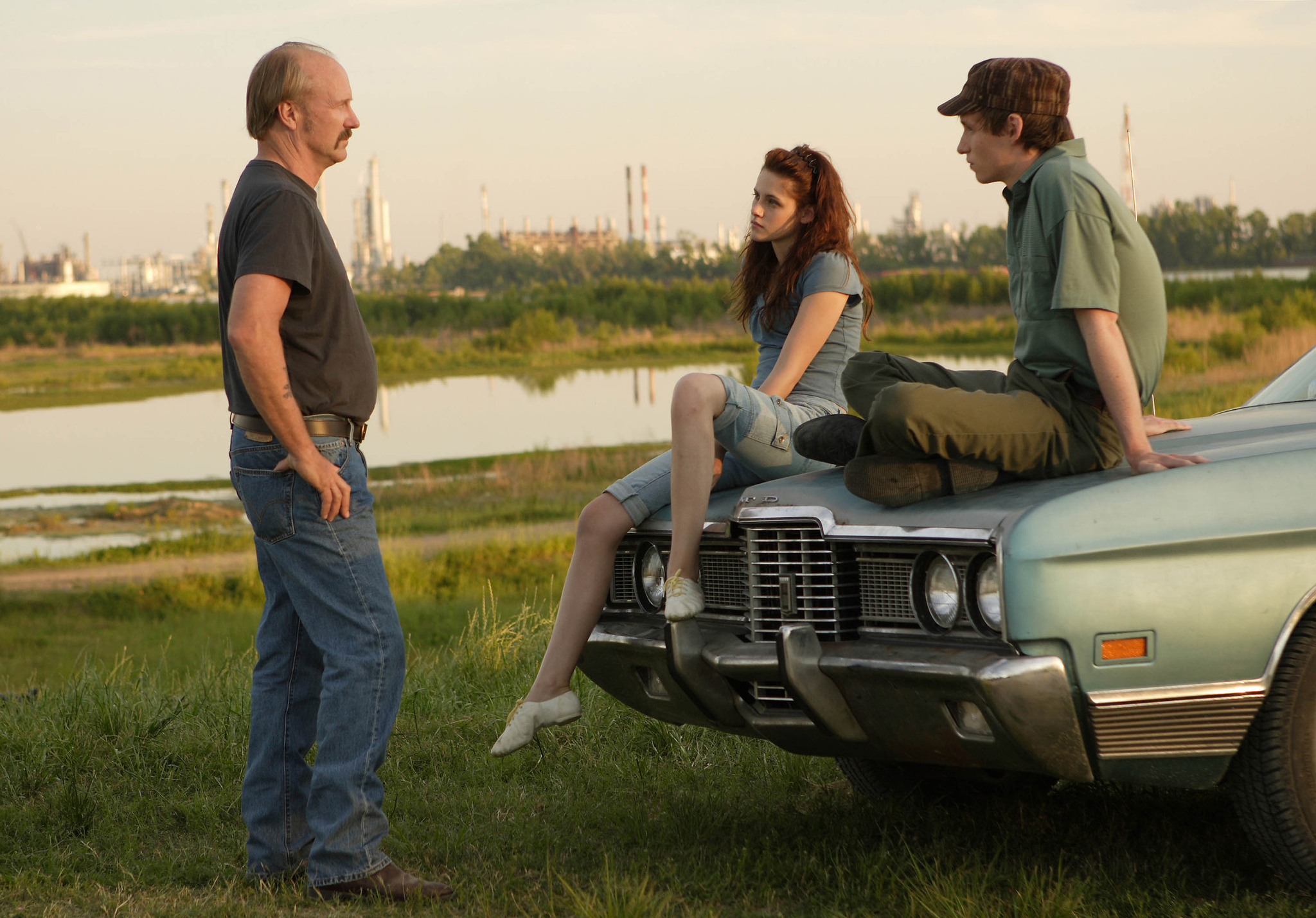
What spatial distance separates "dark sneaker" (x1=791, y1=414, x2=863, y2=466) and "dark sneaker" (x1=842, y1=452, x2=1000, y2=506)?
316 millimetres

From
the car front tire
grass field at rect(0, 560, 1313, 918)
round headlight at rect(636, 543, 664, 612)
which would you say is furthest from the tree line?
the car front tire

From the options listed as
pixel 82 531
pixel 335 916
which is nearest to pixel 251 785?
pixel 335 916

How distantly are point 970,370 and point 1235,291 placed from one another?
5924 centimetres

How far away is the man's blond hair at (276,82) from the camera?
345 cm

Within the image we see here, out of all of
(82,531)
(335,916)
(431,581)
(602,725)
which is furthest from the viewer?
(82,531)

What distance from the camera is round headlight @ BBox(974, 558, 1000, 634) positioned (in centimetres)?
297

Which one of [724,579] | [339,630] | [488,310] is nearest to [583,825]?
[724,579]

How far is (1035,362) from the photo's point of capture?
3566 mm

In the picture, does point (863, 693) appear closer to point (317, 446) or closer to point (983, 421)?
point (983, 421)

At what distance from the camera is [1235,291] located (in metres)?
57.6

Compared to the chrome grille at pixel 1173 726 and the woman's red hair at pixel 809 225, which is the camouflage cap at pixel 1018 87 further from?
the chrome grille at pixel 1173 726

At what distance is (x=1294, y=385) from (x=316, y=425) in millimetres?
3169

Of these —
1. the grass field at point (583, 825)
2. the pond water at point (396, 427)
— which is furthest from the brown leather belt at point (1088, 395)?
the pond water at point (396, 427)

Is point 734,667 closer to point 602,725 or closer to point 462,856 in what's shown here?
point 462,856
